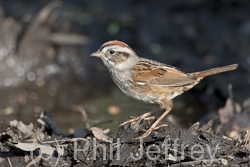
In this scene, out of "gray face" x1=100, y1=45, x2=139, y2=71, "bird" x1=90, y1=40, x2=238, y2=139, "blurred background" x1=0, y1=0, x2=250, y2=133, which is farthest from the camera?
"blurred background" x1=0, y1=0, x2=250, y2=133

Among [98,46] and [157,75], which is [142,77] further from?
[98,46]

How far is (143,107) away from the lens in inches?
404

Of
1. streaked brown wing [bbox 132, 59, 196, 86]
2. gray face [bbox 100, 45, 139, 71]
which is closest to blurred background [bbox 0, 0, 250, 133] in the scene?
streaked brown wing [bbox 132, 59, 196, 86]

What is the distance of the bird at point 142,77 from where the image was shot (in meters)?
7.67

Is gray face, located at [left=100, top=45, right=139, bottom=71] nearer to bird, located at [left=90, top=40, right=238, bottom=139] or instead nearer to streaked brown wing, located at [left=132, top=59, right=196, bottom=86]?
bird, located at [left=90, top=40, right=238, bottom=139]

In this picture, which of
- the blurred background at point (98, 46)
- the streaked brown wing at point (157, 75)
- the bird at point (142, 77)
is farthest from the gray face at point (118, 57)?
the blurred background at point (98, 46)

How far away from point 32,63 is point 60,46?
642mm

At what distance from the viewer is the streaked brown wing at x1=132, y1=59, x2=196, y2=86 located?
7723 millimetres

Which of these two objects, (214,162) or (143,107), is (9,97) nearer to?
(143,107)

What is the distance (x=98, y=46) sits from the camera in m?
12.0

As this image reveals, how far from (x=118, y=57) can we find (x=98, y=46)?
4244 millimetres

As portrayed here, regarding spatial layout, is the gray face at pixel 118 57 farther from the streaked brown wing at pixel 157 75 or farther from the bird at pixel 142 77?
the streaked brown wing at pixel 157 75

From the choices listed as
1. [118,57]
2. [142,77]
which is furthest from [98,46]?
[142,77]

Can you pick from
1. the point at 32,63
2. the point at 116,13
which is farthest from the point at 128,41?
the point at 32,63
